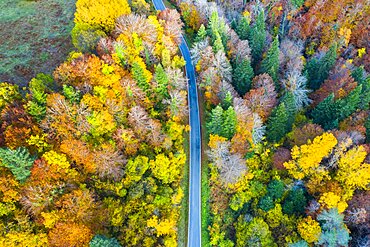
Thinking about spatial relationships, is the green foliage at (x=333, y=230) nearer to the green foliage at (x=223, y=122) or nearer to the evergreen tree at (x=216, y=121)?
the green foliage at (x=223, y=122)

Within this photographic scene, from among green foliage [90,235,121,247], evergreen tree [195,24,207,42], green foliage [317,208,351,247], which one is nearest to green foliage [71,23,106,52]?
evergreen tree [195,24,207,42]

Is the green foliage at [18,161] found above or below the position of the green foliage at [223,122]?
below

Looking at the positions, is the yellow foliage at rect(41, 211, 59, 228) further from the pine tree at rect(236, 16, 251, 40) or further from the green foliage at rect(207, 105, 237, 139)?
the pine tree at rect(236, 16, 251, 40)

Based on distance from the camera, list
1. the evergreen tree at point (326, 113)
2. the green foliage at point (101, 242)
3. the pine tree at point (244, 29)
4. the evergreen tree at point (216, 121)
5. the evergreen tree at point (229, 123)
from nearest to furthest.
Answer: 1. the green foliage at point (101, 242)
2. the evergreen tree at point (229, 123)
3. the evergreen tree at point (216, 121)
4. the evergreen tree at point (326, 113)
5. the pine tree at point (244, 29)

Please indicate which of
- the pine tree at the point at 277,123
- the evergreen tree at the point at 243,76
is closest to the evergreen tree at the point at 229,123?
the pine tree at the point at 277,123

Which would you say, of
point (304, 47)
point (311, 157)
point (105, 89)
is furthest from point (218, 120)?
point (304, 47)

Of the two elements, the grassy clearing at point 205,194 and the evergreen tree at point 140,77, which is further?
the grassy clearing at point 205,194

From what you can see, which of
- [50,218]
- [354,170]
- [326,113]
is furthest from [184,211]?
[326,113]

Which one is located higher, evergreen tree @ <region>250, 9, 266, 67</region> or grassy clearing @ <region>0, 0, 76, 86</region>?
evergreen tree @ <region>250, 9, 266, 67</region>
